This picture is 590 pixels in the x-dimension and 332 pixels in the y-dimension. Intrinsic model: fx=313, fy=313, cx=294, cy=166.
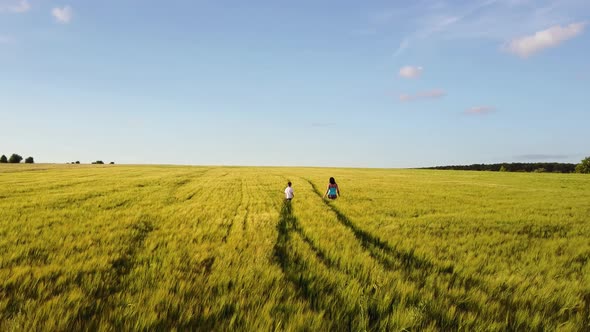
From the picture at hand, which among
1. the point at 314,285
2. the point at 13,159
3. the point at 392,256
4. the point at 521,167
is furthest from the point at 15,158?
the point at 521,167

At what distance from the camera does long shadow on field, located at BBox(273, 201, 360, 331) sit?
13.0 ft

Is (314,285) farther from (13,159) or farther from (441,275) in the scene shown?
(13,159)

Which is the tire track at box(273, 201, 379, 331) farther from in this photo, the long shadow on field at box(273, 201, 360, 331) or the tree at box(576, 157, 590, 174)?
the tree at box(576, 157, 590, 174)

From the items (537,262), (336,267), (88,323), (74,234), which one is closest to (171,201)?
(74,234)

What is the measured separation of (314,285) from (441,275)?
2.59 meters

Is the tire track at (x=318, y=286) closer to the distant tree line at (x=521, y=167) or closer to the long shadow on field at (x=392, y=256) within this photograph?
the long shadow on field at (x=392, y=256)

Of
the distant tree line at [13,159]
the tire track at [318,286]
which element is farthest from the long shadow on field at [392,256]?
the distant tree line at [13,159]

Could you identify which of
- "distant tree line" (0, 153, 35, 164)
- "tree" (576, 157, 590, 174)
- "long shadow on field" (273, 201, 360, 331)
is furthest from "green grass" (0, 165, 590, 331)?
"distant tree line" (0, 153, 35, 164)

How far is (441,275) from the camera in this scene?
233 inches

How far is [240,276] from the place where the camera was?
5160 millimetres

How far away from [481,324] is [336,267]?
2.72 meters

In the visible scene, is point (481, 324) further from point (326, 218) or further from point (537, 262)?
point (326, 218)

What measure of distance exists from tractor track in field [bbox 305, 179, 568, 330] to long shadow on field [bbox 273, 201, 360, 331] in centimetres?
121

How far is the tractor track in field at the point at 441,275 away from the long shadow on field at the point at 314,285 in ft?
3.96
